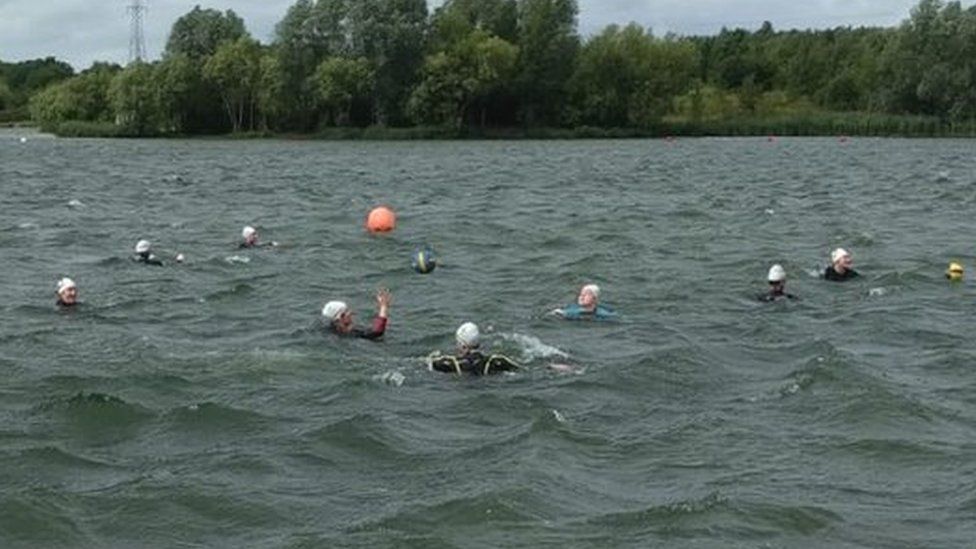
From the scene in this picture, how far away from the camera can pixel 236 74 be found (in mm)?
110000

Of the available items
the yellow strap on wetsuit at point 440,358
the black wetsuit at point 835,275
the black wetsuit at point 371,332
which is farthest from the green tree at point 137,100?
the yellow strap on wetsuit at point 440,358

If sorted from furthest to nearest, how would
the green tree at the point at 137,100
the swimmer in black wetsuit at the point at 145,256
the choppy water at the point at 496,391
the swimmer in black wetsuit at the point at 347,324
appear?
the green tree at the point at 137,100 → the swimmer in black wetsuit at the point at 145,256 → the swimmer in black wetsuit at the point at 347,324 → the choppy water at the point at 496,391

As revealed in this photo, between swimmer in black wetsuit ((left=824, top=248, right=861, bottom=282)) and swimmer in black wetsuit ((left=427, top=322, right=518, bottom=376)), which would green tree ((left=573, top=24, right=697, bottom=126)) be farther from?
swimmer in black wetsuit ((left=427, top=322, right=518, bottom=376))

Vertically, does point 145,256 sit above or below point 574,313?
below

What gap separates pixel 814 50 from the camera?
148125 mm

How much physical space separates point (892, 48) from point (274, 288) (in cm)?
8719

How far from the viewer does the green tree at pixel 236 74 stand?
360 feet

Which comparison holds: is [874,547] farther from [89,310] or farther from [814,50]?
[814,50]

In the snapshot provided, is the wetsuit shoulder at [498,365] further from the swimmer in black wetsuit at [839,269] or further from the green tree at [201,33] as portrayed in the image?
the green tree at [201,33]

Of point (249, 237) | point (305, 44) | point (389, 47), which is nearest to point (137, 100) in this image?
point (305, 44)

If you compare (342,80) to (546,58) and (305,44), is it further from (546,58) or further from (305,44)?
(546,58)

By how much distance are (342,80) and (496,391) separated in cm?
8738

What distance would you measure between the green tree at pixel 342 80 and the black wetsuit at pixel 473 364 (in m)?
85.2

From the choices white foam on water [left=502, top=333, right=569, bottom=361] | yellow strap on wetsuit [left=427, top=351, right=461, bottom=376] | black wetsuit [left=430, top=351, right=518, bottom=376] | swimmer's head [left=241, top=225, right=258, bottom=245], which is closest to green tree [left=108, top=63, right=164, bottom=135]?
swimmer's head [left=241, top=225, right=258, bottom=245]
